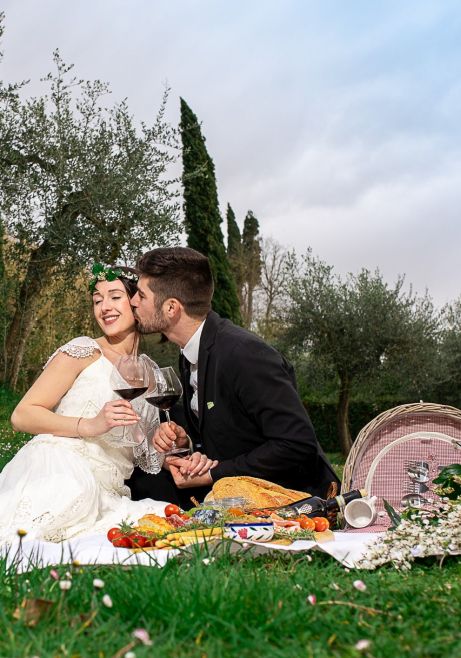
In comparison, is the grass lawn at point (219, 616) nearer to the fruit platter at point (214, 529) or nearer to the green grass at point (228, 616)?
the green grass at point (228, 616)

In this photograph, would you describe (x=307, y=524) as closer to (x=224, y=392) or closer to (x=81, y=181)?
(x=224, y=392)

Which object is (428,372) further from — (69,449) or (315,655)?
(315,655)

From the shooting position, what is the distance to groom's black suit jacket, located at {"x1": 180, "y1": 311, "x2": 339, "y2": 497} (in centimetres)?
460

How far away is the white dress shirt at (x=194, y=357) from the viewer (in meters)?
5.14

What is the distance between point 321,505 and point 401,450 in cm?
92

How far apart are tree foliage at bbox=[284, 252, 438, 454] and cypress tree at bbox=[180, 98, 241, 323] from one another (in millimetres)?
2191

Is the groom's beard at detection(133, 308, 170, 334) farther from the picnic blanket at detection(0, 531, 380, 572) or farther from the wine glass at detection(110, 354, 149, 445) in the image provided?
the picnic blanket at detection(0, 531, 380, 572)

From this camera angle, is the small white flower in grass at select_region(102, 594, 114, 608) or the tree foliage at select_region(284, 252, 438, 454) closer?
the small white flower in grass at select_region(102, 594, 114, 608)

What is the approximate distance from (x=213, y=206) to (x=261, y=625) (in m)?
22.1

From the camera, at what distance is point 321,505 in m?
4.45

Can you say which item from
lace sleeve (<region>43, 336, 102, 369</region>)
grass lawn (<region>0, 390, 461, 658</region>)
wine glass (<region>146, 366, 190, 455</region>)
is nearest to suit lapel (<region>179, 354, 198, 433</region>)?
lace sleeve (<region>43, 336, 102, 369</region>)

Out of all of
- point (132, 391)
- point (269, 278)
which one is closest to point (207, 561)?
point (132, 391)

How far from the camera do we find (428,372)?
2255cm

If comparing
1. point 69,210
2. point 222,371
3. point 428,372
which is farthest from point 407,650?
point 428,372
